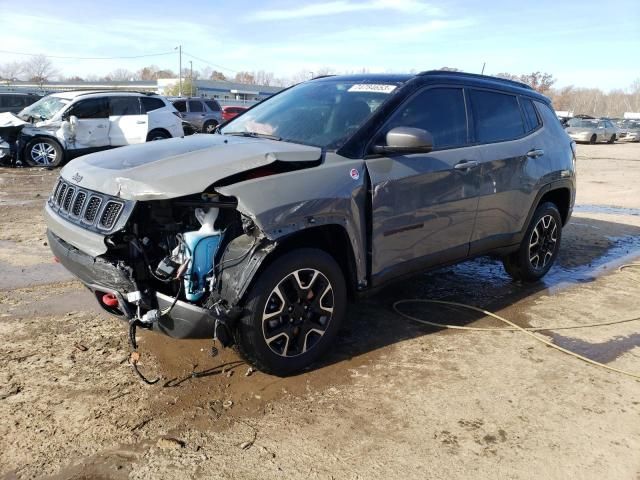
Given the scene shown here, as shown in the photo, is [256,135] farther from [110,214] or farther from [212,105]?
[212,105]

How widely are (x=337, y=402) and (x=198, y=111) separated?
2145 cm

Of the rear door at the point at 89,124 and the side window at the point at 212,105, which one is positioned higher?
the side window at the point at 212,105

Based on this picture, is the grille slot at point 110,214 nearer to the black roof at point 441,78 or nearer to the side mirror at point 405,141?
the side mirror at point 405,141

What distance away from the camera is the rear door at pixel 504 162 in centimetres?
463

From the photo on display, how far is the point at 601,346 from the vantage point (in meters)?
4.23

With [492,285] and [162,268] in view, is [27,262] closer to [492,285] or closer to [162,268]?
[162,268]

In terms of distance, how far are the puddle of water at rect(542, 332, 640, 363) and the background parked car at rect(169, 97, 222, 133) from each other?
2012 centimetres

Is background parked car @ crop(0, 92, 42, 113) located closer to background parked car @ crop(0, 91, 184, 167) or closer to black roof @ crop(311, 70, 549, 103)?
background parked car @ crop(0, 91, 184, 167)

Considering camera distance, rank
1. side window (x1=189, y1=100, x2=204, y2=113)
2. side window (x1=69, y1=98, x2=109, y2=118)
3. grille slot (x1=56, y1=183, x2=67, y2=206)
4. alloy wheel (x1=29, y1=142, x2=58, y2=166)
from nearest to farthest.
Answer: grille slot (x1=56, y1=183, x2=67, y2=206), alloy wheel (x1=29, y1=142, x2=58, y2=166), side window (x1=69, y1=98, x2=109, y2=118), side window (x1=189, y1=100, x2=204, y2=113)

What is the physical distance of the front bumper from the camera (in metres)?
3.03

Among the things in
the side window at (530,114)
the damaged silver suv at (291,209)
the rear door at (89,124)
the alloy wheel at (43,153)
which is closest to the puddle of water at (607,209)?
the side window at (530,114)

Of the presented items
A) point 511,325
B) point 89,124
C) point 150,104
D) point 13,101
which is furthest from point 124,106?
point 511,325

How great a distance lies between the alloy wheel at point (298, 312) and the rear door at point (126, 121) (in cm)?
1196

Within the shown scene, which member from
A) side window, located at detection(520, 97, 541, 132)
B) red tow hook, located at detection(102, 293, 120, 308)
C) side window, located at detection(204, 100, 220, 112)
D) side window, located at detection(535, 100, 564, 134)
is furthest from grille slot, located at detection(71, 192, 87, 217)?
side window, located at detection(204, 100, 220, 112)
